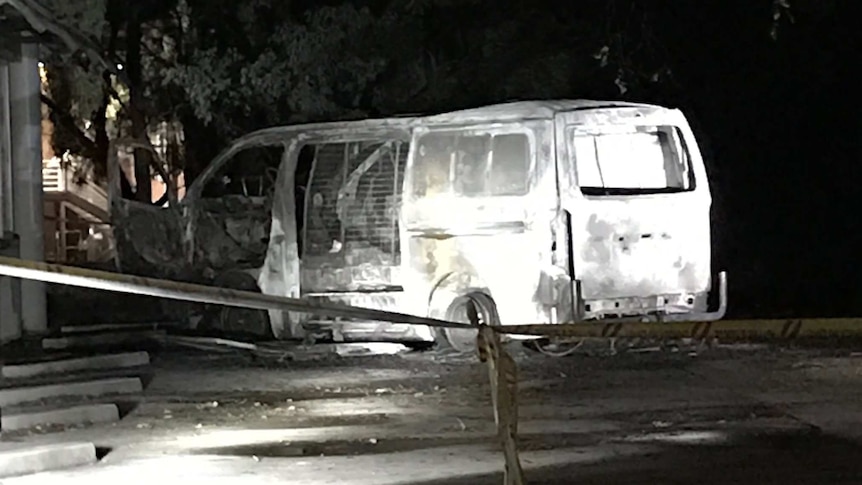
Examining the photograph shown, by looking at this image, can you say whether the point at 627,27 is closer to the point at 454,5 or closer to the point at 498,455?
the point at 454,5

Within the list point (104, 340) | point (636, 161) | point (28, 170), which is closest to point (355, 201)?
point (636, 161)

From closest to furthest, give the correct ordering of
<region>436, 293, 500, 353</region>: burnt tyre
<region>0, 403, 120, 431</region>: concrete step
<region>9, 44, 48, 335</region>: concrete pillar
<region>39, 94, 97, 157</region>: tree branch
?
<region>0, 403, 120, 431</region>: concrete step
<region>436, 293, 500, 353</region>: burnt tyre
<region>9, 44, 48, 335</region>: concrete pillar
<region>39, 94, 97, 157</region>: tree branch

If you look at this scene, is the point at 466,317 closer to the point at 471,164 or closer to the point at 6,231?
the point at 471,164

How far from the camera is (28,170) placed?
14.3 meters

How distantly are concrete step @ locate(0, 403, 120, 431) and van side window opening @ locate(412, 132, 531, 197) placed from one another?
4017 mm

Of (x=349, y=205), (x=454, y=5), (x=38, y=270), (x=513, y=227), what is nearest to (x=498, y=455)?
(x=38, y=270)

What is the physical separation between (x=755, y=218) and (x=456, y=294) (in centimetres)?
890

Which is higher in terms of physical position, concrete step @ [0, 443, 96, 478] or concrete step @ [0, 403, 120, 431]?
concrete step @ [0, 403, 120, 431]

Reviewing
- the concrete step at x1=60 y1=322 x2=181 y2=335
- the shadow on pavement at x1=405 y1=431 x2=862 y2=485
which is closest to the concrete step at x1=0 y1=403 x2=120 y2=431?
the shadow on pavement at x1=405 y1=431 x2=862 y2=485

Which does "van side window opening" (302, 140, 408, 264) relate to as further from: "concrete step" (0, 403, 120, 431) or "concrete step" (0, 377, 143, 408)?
"concrete step" (0, 403, 120, 431)

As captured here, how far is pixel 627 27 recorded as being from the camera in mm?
18500

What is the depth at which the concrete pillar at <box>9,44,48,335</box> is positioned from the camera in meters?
14.1

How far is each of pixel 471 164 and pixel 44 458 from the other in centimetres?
565

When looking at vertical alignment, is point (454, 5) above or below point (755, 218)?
above
